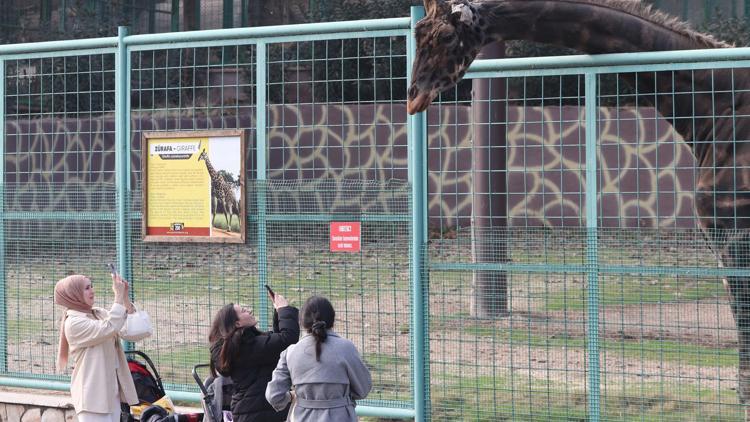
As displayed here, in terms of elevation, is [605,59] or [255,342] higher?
[605,59]

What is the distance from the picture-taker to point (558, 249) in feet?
21.0

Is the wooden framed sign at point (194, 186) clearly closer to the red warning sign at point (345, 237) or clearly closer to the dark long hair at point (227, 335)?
the red warning sign at point (345, 237)

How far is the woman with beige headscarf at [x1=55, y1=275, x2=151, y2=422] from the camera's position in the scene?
6273mm

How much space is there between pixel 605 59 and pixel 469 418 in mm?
2499

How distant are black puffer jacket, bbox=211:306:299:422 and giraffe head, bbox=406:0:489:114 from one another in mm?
1634

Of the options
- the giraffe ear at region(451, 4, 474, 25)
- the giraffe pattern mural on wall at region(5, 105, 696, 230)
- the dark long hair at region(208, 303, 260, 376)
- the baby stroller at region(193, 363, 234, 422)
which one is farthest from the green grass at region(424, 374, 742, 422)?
the giraffe ear at region(451, 4, 474, 25)

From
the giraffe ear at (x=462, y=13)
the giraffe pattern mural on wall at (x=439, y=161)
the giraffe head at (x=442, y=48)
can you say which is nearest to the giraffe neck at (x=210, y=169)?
the giraffe pattern mural on wall at (x=439, y=161)

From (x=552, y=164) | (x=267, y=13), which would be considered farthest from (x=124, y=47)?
(x=267, y=13)

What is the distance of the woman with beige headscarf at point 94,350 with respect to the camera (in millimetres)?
6273

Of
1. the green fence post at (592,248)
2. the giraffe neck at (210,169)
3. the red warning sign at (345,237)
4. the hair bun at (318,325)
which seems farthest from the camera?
the giraffe neck at (210,169)

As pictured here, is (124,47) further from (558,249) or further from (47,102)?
(47,102)

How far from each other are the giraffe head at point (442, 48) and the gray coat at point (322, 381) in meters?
1.70

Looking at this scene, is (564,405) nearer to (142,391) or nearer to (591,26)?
(591,26)

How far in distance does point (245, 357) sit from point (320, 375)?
0.69m
